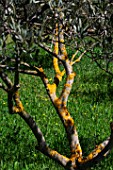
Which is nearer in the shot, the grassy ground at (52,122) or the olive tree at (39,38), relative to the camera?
the olive tree at (39,38)

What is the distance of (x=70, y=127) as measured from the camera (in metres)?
4.98

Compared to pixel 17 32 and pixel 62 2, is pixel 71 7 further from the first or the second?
pixel 17 32

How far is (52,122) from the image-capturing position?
9531 mm

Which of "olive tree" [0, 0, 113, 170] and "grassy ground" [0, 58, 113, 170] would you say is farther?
"grassy ground" [0, 58, 113, 170]

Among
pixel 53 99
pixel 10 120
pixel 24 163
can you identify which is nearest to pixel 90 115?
pixel 10 120

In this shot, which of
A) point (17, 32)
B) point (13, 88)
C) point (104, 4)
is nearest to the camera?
point (17, 32)

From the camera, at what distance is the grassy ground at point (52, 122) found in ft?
24.3

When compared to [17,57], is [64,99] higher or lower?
lower

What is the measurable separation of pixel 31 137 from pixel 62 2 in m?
4.53

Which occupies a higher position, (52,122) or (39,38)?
(39,38)

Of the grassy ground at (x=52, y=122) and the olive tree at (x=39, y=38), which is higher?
the olive tree at (x=39, y=38)

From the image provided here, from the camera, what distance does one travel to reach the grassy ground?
7.42 meters

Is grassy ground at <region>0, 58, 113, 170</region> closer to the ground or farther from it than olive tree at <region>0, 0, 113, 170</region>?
closer to the ground

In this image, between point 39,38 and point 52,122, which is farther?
point 52,122
